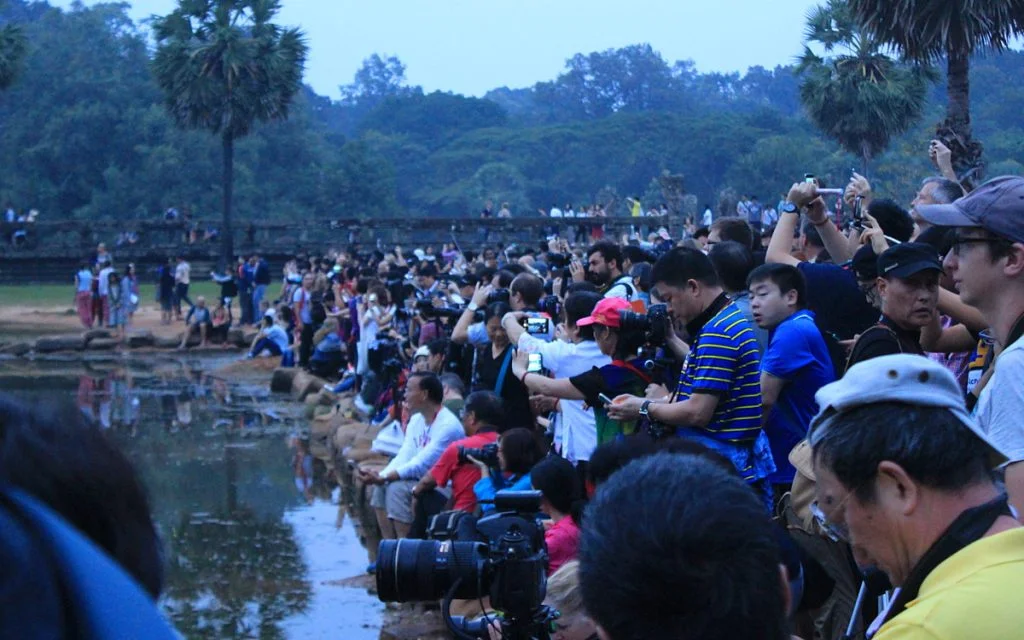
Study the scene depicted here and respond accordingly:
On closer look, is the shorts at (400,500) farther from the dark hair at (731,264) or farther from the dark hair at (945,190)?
the dark hair at (945,190)

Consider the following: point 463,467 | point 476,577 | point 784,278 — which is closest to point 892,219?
point 784,278

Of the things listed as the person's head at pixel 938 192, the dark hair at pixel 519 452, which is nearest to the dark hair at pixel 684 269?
the person's head at pixel 938 192

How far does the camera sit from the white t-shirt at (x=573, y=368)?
19.7ft

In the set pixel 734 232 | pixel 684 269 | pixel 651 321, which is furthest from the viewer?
pixel 734 232

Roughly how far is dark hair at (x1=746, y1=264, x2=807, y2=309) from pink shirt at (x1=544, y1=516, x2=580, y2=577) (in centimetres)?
121

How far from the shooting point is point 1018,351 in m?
2.71

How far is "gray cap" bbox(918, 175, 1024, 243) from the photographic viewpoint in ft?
9.76

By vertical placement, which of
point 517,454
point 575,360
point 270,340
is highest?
point 575,360

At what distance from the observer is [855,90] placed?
2717cm

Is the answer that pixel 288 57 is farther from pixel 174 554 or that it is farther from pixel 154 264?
pixel 174 554

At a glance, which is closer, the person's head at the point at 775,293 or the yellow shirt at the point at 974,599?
the yellow shirt at the point at 974,599

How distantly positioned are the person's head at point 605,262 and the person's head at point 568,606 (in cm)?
375

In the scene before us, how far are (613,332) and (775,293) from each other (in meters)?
0.72

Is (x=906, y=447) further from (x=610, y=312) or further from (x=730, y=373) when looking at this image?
(x=610, y=312)
